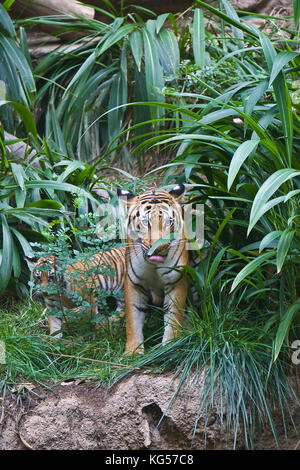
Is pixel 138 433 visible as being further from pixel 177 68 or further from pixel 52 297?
pixel 177 68

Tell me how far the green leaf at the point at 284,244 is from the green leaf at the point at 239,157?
373 mm

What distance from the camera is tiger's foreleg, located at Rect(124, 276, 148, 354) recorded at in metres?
3.51

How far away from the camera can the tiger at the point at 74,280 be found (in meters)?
3.68

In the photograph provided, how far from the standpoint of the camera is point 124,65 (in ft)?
18.7

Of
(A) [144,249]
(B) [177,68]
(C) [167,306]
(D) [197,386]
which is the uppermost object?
(B) [177,68]

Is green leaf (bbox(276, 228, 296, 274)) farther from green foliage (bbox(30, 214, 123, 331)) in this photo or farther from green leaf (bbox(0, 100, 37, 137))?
green leaf (bbox(0, 100, 37, 137))

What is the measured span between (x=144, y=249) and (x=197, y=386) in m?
0.79

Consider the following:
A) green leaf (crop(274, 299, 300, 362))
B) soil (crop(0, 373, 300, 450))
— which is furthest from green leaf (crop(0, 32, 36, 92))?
green leaf (crop(274, 299, 300, 362))

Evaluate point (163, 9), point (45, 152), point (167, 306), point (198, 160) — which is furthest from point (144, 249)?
point (163, 9)

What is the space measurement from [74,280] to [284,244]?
1368 millimetres

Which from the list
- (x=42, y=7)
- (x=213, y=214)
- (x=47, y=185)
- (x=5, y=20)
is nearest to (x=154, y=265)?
(x=213, y=214)

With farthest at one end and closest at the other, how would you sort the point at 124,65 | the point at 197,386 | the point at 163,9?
the point at 163,9
the point at 124,65
the point at 197,386

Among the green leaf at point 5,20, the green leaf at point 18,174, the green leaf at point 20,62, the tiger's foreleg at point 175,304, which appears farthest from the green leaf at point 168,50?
the tiger's foreleg at point 175,304

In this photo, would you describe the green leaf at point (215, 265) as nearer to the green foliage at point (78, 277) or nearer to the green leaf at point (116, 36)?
the green foliage at point (78, 277)
